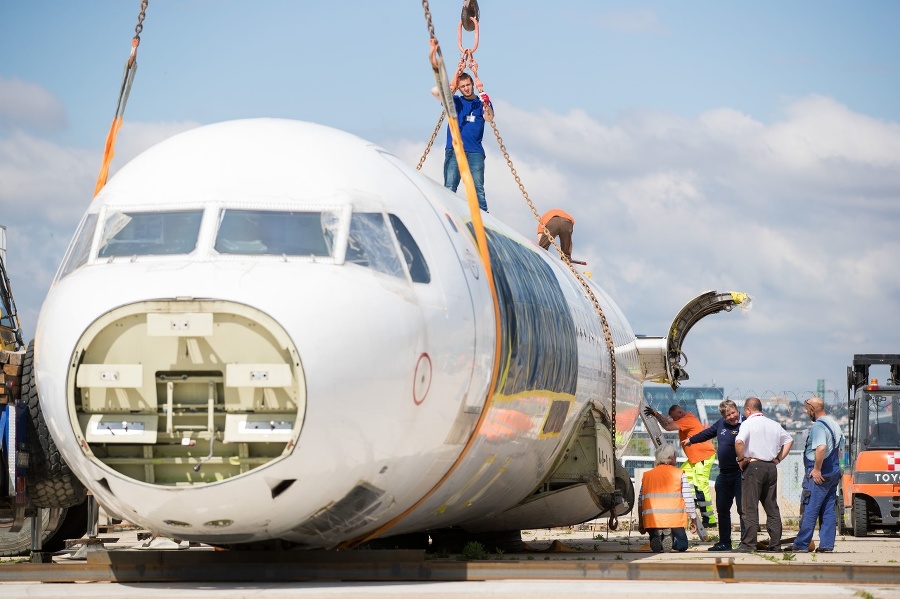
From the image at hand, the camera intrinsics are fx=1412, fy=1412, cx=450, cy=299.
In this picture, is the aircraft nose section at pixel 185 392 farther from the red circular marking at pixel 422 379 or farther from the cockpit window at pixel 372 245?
the cockpit window at pixel 372 245

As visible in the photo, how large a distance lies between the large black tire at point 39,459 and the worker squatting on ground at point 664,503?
719 centimetres

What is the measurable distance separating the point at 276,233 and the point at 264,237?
0.10 meters

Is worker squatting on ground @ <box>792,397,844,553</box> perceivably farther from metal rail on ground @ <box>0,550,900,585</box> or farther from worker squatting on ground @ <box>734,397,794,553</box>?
metal rail on ground @ <box>0,550,900,585</box>

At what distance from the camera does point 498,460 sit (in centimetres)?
1263

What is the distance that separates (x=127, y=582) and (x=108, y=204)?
3.05 meters

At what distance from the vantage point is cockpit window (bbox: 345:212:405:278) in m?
10.2

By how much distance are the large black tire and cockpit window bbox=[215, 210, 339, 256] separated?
396 centimetres

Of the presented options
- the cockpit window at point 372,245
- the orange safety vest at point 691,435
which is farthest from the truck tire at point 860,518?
the cockpit window at point 372,245

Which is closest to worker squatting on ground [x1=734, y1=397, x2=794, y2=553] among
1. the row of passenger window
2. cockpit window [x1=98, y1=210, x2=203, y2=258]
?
the row of passenger window

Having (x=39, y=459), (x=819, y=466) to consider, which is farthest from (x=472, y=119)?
(x=39, y=459)

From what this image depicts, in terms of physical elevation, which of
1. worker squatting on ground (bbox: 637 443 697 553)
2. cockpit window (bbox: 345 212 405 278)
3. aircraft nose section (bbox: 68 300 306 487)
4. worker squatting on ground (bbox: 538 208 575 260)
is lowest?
Answer: worker squatting on ground (bbox: 637 443 697 553)

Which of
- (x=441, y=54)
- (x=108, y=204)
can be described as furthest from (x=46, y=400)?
(x=441, y=54)

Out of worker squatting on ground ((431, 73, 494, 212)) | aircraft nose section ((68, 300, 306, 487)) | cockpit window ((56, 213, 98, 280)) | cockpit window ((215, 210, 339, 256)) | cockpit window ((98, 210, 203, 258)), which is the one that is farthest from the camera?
worker squatting on ground ((431, 73, 494, 212))

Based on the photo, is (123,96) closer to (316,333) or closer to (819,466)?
(316,333)
